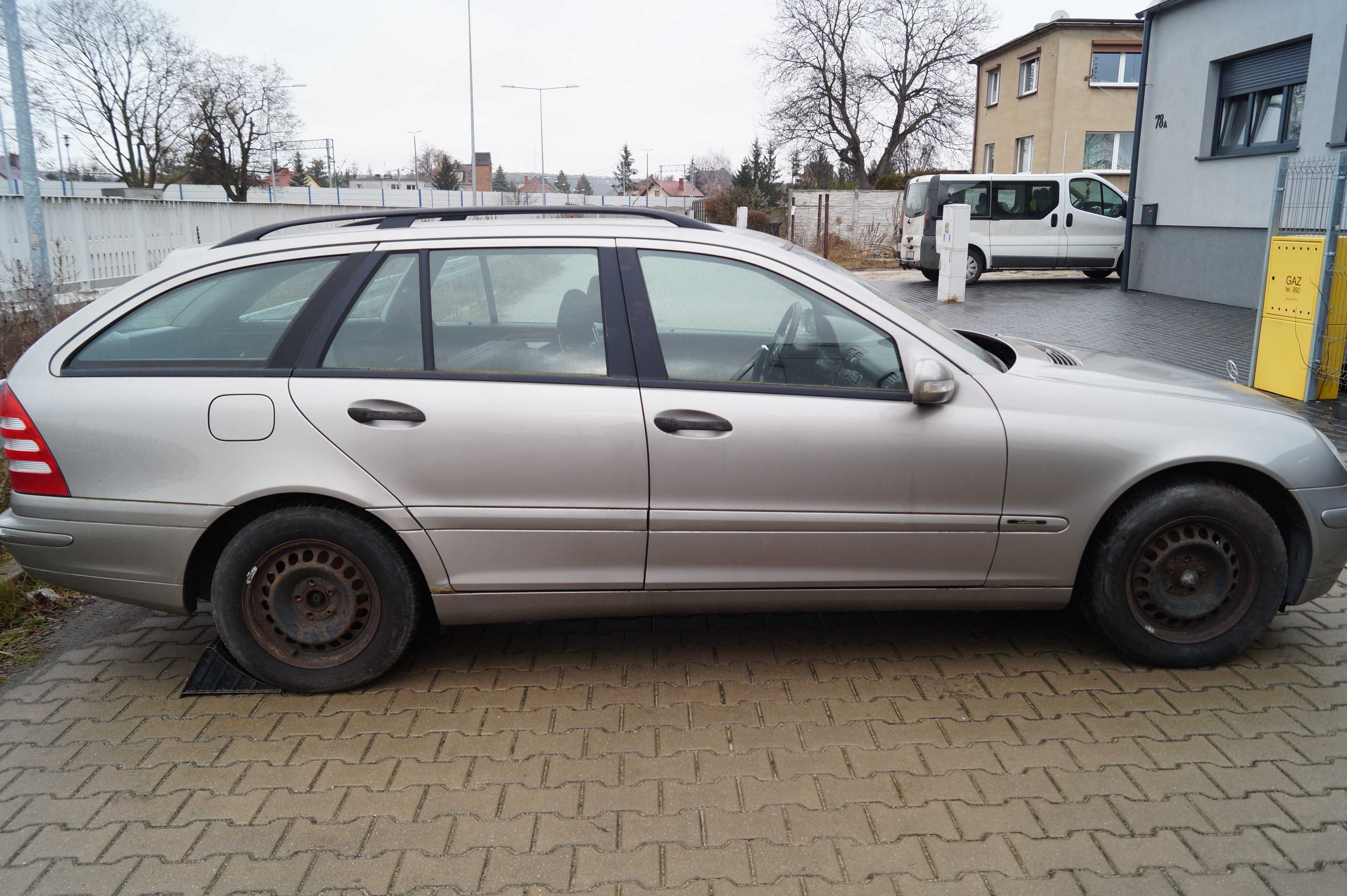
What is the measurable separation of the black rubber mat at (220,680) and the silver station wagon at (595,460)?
0.13m

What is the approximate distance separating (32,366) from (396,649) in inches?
66.6

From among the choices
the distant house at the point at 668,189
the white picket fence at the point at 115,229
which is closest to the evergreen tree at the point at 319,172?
the distant house at the point at 668,189

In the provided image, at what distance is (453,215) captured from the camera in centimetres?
403

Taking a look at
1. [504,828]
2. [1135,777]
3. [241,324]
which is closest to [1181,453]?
[1135,777]

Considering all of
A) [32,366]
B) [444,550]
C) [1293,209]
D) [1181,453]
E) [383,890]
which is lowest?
[383,890]

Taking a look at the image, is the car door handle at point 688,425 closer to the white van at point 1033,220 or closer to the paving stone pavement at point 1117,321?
the paving stone pavement at point 1117,321

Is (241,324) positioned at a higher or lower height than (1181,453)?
higher

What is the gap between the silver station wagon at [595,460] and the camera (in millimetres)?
3582

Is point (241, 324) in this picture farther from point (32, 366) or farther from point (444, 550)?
point (444, 550)

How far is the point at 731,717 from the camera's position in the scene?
11.7 feet

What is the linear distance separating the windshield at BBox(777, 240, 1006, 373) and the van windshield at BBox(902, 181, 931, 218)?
62.5 ft

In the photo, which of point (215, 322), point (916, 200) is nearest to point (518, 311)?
point (215, 322)

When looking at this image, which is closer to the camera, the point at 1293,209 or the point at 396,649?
the point at 396,649

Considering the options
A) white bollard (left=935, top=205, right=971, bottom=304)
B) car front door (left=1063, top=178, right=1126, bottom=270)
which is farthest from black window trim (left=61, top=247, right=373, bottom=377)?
car front door (left=1063, top=178, right=1126, bottom=270)
